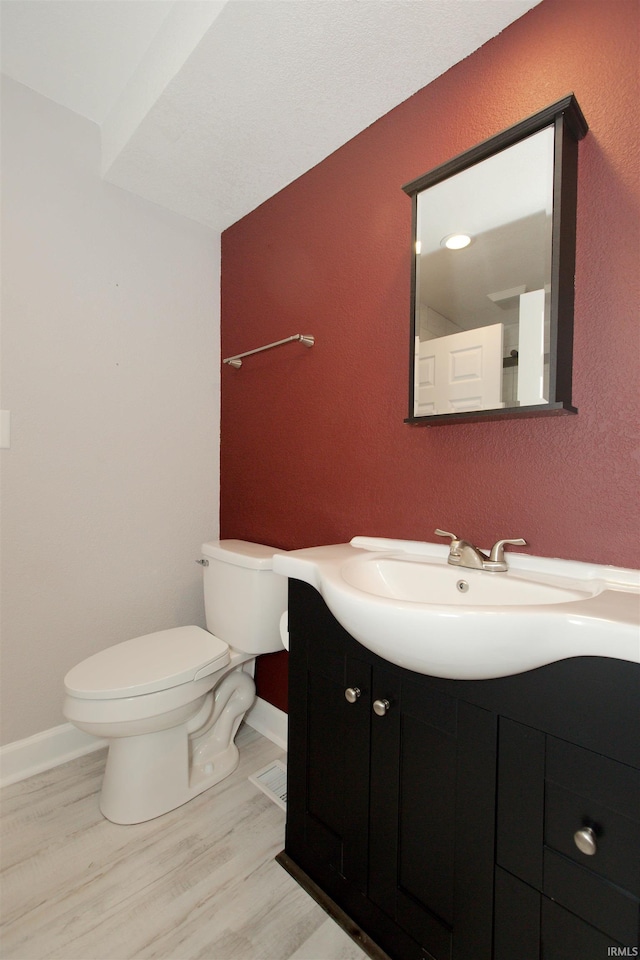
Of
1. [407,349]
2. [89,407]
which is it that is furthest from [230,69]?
[89,407]

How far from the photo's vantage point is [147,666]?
4.33ft

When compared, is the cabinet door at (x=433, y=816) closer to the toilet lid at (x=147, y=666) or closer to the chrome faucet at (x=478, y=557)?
the chrome faucet at (x=478, y=557)

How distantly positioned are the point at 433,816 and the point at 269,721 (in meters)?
1.07

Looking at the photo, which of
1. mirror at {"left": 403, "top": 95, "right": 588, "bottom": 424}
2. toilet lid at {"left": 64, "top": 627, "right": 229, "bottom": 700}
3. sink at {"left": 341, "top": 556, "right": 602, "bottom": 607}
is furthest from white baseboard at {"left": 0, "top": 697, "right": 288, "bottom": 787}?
mirror at {"left": 403, "top": 95, "right": 588, "bottom": 424}

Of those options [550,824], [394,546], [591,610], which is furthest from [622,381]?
[550,824]

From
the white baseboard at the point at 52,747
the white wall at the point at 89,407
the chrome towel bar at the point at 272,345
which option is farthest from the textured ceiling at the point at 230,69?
the white baseboard at the point at 52,747

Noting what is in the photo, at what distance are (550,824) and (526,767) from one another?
3.1 inches

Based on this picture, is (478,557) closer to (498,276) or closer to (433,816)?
(433,816)

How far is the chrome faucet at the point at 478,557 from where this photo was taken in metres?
0.96

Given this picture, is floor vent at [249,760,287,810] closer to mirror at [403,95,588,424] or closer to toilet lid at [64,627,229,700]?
toilet lid at [64,627,229,700]

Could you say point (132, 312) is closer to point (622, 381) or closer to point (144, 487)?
point (144, 487)

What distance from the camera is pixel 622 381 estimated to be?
89cm

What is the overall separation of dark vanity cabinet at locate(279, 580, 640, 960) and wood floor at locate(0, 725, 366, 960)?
108mm

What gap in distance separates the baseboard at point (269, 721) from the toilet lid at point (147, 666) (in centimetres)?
45
